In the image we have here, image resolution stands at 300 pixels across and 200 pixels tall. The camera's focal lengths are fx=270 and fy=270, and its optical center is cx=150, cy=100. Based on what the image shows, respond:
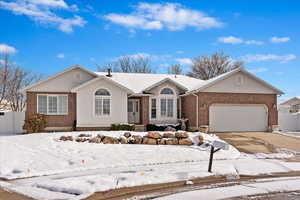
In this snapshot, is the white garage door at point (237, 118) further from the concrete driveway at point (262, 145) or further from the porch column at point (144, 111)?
the porch column at point (144, 111)

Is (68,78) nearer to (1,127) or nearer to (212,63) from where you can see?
(1,127)

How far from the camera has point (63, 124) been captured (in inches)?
761

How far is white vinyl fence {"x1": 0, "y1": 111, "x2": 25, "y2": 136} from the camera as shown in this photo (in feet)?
69.1

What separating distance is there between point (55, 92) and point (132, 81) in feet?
21.9

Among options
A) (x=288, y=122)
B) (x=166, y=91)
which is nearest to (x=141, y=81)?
(x=166, y=91)

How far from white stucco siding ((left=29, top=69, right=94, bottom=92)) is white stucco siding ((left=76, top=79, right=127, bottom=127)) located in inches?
52.7

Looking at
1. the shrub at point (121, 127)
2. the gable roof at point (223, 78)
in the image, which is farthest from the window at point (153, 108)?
the gable roof at point (223, 78)

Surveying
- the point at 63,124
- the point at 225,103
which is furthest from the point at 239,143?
the point at 63,124

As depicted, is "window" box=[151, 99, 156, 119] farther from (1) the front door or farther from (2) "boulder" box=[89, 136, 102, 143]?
(2) "boulder" box=[89, 136, 102, 143]

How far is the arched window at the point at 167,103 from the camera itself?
21.4m

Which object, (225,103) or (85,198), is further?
(225,103)

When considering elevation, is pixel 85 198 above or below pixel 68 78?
below

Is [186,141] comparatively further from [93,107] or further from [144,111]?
[93,107]

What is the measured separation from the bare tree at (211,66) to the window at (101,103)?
27914 mm
